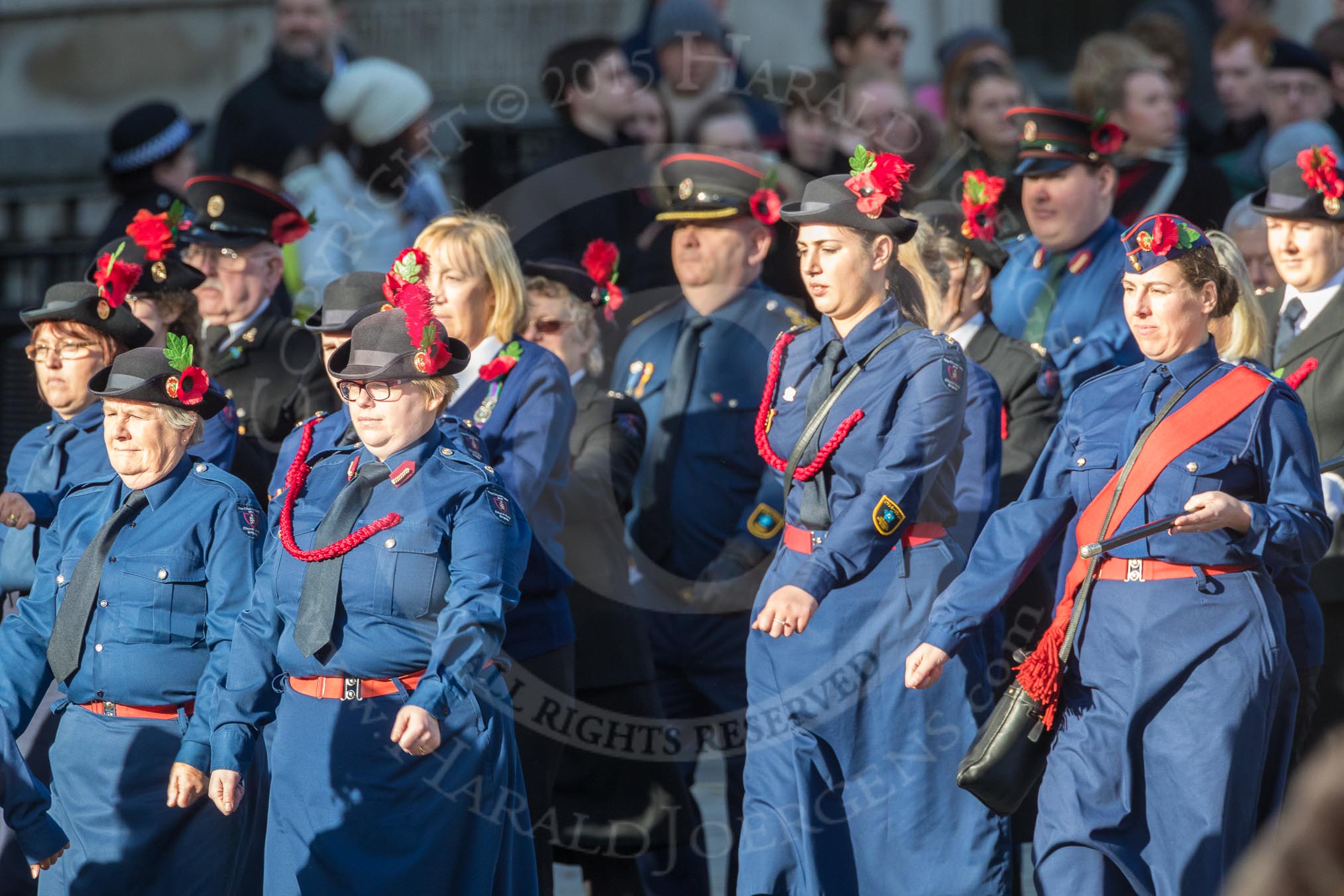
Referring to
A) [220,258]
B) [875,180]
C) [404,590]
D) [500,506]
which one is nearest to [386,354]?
[500,506]

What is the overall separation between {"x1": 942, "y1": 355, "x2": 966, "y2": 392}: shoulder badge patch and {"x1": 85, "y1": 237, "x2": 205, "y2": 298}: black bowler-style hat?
103 inches

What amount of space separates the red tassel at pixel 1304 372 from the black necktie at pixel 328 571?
2.86 metres

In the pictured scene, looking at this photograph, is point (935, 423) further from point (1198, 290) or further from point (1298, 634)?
point (1298, 634)

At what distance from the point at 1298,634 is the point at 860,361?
1.44 m

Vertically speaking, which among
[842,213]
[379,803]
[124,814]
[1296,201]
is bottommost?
[124,814]

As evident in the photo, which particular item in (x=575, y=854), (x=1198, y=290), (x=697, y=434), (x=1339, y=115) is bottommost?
(x=575, y=854)

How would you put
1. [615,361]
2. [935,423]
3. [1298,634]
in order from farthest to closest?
[615,361]
[1298,634]
[935,423]

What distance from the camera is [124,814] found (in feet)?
16.0

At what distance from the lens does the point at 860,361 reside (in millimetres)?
5078

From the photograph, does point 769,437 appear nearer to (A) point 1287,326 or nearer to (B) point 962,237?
(B) point 962,237

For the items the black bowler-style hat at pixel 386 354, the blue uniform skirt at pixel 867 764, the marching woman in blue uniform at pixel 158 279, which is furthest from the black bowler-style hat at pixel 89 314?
the blue uniform skirt at pixel 867 764

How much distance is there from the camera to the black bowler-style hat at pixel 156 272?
20.4 ft

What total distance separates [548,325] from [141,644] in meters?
2.04

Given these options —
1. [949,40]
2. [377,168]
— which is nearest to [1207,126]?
[949,40]
